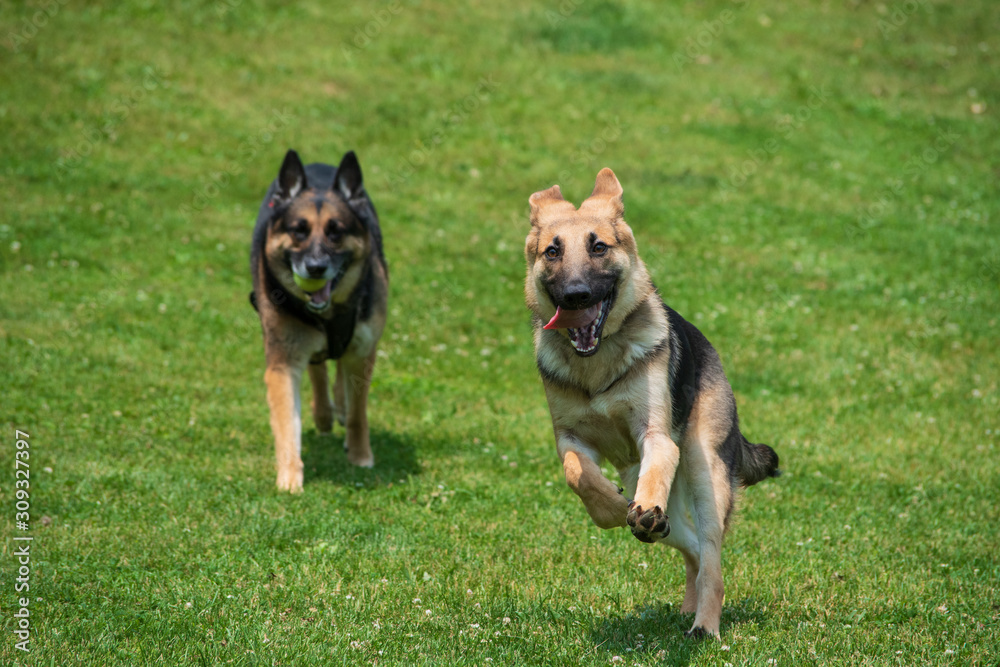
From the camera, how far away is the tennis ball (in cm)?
800

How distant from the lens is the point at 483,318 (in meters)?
12.7

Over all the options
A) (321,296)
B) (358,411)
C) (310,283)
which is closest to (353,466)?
(358,411)

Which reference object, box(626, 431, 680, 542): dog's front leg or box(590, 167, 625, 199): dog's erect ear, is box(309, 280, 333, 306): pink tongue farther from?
box(626, 431, 680, 542): dog's front leg

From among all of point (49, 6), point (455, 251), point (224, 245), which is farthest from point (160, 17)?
point (455, 251)

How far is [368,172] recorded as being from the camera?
17.1 meters

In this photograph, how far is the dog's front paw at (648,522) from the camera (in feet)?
14.6

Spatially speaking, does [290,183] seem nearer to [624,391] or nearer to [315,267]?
[315,267]

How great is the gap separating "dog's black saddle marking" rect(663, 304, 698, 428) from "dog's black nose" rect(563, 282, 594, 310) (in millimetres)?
814

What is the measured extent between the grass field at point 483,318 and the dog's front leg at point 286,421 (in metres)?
0.22

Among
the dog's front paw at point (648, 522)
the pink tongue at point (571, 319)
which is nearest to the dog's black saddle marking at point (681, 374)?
the pink tongue at point (571, 319)

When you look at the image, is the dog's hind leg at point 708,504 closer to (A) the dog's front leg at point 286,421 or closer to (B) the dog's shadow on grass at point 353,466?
(B) the dog's shadow on grass at point 353,466

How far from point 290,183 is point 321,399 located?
7.63ft

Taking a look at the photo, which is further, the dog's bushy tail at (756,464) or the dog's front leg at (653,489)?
the dog's bushy tail at (756,464)

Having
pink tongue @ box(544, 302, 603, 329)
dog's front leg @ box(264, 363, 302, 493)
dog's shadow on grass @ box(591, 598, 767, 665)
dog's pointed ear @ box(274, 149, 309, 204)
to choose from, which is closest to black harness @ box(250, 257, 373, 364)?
dog's front leg @ box(264, 363, 302, 493)
